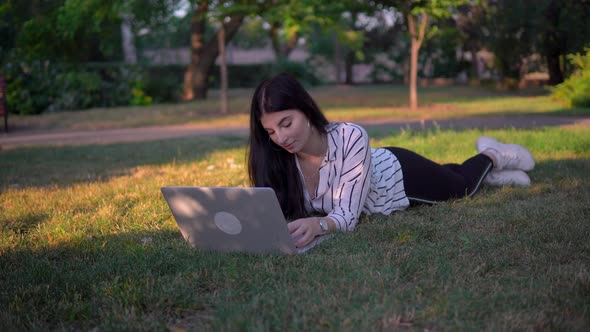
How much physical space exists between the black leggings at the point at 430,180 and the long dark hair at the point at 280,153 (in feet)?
2.62

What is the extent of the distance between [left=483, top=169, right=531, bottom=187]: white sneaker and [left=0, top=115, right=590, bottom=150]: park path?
183 inches

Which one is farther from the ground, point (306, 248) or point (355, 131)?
point (355, 131)

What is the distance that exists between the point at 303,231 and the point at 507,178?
2400 millimetres

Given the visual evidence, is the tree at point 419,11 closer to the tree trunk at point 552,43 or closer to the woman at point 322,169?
the tree trunk at point 552,43

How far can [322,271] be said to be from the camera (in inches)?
115

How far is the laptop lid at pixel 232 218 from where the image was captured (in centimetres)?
305

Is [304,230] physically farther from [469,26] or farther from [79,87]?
[469,26]

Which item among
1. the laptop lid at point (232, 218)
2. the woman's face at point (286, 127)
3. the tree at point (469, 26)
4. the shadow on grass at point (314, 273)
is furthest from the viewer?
the tree at point (469, 26)

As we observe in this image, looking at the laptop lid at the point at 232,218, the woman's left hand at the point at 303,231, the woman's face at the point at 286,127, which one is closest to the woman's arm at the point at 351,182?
the woman's left hand at the point at 303,231

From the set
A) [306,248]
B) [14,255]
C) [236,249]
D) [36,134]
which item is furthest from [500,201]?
[36,134]

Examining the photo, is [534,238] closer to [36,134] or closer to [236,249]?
[236,249]

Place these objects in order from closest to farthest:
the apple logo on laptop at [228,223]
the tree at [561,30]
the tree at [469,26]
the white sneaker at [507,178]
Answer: the apple logo on laptop at [228,223]
the white sneaker at [507,178]
the tree at [561,30]
the tree at [469,26]

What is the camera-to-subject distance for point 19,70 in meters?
17.8

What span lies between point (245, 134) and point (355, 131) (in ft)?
24.3
